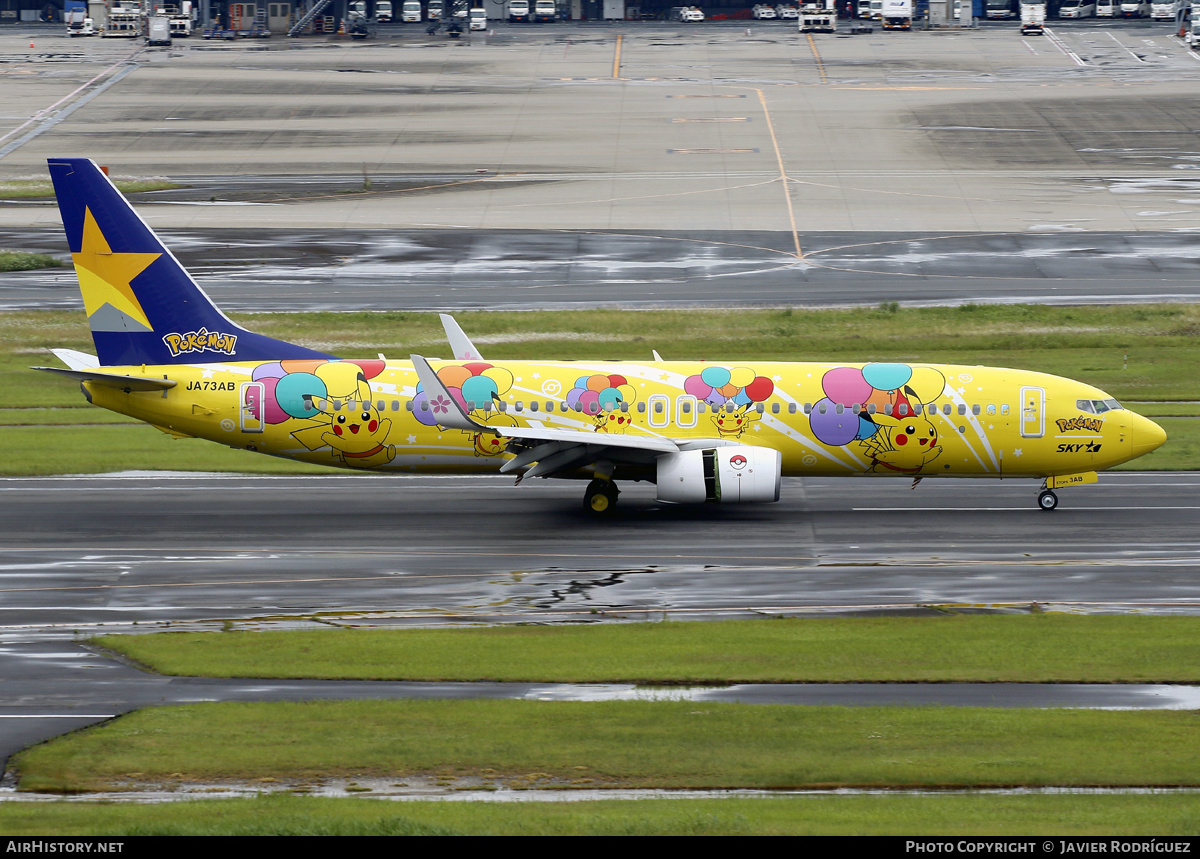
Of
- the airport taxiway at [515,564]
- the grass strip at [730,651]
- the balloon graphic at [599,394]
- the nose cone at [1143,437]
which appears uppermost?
the balloon graphic at [599,394]

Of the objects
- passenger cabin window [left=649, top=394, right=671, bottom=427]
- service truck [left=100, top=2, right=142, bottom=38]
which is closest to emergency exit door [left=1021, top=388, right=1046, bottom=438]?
passenger cabin window [left=649, top=394, right=671, bottom=427]

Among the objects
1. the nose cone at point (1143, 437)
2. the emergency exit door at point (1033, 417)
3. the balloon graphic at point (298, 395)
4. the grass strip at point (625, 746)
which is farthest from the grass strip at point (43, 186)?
the grass strip at point (625, 746)

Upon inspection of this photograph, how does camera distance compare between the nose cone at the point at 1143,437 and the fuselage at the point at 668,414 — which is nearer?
the fuselage at the point at 668,414

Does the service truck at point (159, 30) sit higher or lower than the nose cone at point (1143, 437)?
higher

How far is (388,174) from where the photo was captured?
330 ft

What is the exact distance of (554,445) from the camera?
38.9 m

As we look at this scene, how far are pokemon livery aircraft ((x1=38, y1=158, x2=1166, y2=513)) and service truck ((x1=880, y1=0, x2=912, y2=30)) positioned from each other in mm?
127636

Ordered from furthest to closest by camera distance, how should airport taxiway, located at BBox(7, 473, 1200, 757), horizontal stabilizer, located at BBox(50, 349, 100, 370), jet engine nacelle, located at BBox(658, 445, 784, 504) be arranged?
horizontal stabilizer, located at BBox(50, 349, 100, 370)
jet engine nacelle, located at BBox(658, 445, 784, 504)
airport taxiway, located at BBox(7, 473, 1200, 757)

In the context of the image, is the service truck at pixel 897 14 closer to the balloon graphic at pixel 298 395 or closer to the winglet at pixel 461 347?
the winglet at pixel 461 347

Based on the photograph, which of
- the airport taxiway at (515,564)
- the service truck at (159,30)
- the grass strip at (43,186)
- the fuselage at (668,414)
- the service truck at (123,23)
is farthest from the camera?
the service truck at (123,23)

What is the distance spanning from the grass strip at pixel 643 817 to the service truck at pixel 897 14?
5916 inches

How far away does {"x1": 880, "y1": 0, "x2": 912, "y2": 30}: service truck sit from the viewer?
6245 inches

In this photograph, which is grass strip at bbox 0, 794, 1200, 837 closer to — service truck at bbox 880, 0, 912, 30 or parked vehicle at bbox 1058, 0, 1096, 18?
service truck at bbox 880, 0, 912, 30

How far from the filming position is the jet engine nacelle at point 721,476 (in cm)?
3850
